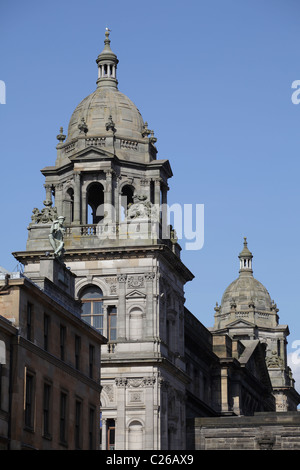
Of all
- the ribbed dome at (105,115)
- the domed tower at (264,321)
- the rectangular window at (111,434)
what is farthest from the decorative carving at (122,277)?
the domed tower at (264,321)

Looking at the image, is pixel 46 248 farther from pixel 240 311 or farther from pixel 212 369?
pixel 240 311

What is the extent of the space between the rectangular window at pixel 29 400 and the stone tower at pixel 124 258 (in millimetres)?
24971

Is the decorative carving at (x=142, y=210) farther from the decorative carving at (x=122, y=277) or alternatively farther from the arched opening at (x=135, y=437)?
the arched opening at (x=135, y=437)

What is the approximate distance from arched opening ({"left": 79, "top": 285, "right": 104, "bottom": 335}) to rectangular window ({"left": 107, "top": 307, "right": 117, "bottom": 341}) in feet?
1.79

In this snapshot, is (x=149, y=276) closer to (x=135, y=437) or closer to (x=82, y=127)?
(x=135, y=437)

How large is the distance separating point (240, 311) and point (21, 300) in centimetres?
8499

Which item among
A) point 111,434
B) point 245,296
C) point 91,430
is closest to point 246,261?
point 245,296

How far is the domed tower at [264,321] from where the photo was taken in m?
142

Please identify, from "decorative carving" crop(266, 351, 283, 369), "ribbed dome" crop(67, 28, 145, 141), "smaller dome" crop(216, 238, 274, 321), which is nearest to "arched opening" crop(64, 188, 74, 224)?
"ribbed dome" crop(67, 28, 145, 141)
